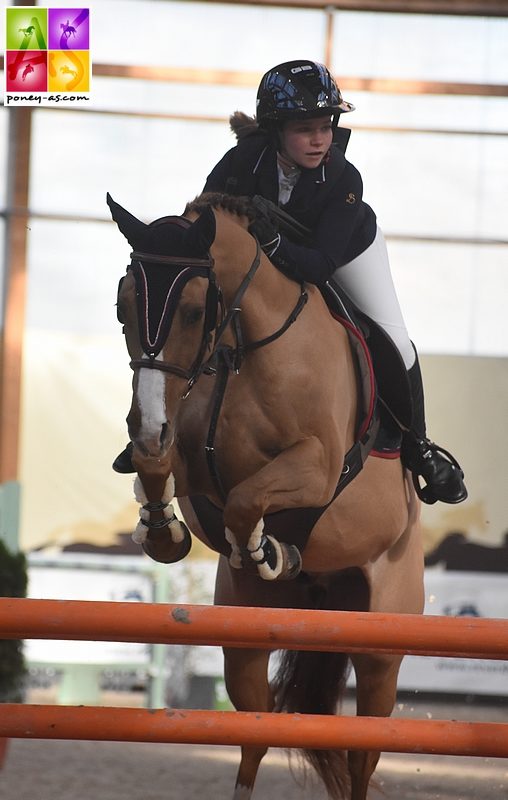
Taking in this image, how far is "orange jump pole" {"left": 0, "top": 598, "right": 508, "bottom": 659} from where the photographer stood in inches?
67.9

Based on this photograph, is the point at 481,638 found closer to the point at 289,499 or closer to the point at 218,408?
the point at 289,499

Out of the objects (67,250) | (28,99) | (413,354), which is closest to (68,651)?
(67,250)

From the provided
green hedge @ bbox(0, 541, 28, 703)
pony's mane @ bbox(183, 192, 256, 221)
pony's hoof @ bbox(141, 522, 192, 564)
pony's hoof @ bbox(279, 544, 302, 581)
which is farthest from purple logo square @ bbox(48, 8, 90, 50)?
pony's hoof @ bbox(279, 544, 302, 581)

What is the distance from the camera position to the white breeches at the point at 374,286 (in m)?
2.77

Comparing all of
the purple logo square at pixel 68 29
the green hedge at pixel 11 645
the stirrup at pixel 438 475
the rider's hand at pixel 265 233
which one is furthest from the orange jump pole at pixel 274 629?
the purple logo square at pixel 68 29

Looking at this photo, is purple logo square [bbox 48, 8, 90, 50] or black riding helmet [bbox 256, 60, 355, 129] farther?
purple logo square [bbox 48, 8, 90, 50]

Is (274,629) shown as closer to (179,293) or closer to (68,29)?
(179,293)

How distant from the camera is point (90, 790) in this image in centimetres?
371

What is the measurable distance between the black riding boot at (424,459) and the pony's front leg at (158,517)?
2.40 feet

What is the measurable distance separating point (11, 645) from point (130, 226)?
212 cm

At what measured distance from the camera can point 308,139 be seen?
2521mm

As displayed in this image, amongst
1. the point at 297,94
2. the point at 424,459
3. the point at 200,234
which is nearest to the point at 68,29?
the point at 297,94

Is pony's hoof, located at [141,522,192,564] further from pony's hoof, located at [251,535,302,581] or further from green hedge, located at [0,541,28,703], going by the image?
green hedge, located at [0,541,28,703]

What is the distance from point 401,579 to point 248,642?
120 cm
